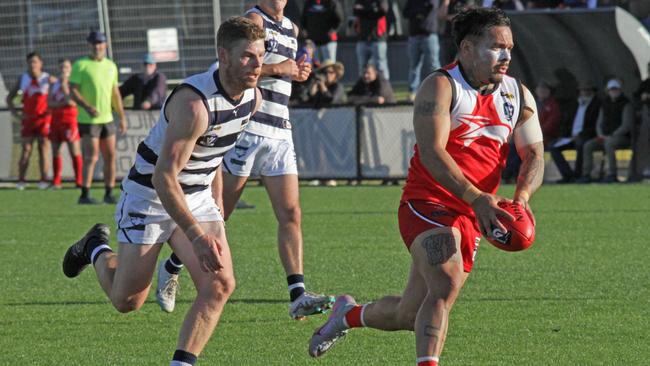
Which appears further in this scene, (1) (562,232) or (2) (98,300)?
(1) (562,232)

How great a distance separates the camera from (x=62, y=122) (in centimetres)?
2131

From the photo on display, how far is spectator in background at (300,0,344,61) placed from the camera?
78.5ft

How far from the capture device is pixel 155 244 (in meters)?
6.96

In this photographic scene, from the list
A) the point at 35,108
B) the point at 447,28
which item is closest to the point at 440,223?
the point at 35,108

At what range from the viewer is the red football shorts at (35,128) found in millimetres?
22031

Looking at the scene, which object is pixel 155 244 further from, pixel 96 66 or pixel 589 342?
pixel 96 66

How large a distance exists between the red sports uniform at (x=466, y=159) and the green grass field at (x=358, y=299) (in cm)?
105

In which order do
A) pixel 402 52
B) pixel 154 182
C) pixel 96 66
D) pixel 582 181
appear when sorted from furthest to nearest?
1. pixel 402 52
2. pixel 582 181
3. pixel 96 66
4. pixel 154 182

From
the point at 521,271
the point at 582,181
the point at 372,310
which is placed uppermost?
the point at 372,310

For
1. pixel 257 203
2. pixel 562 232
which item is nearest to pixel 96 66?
pixel 257 203

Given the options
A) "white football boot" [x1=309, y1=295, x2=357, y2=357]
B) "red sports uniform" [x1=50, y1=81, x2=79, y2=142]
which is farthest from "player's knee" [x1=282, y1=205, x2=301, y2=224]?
"red sports uniform" [x1=50, y1=81, x2=79, y2=142]

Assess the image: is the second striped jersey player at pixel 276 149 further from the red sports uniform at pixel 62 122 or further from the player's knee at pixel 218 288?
the red sports uniform at pixel 62 122

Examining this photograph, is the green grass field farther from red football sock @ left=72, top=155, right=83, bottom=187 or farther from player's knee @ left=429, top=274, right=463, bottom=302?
red football sock @ left=72, top=155, right=83, bottom=187

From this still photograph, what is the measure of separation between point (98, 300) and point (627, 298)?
376 centimetres
